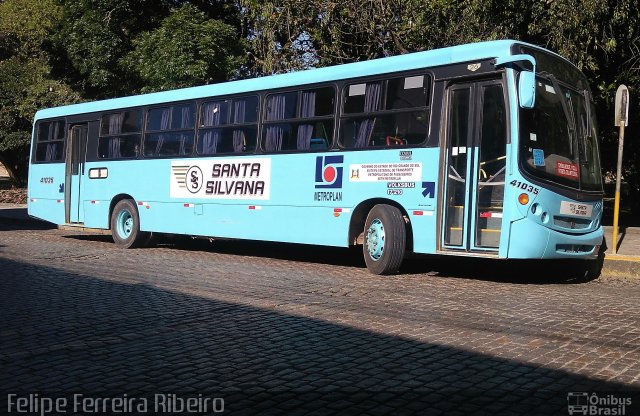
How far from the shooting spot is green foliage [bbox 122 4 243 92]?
19438 mm

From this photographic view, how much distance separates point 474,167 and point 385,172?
1.46m

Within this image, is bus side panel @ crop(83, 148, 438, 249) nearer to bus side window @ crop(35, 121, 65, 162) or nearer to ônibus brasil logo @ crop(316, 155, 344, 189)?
ônibus brasil logo @ crop(316, 155, 344, 189)

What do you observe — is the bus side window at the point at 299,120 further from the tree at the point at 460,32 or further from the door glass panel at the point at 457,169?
the tree at the point at 460,32

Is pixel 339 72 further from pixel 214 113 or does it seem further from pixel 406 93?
pixel 214 113

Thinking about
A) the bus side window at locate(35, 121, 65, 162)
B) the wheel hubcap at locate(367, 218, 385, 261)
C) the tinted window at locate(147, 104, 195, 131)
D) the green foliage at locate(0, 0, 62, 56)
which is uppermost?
the green foliage at locate(0, 0, 62, 56)

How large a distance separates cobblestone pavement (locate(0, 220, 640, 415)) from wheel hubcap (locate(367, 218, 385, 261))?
41 centimetres

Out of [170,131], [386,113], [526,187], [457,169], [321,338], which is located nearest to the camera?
[321,338]

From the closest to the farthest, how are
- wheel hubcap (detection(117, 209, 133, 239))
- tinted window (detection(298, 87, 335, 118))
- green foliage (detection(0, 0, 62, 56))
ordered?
1. tinted window (detection(298, 87, 335, 118))
2. wheel hubcap (detection(117, 209, 133, 239))
3. green foliage (detection(0, 0, 62, 56))

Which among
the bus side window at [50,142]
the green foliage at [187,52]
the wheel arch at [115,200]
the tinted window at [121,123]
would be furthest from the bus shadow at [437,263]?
the green foliage at [187,52]

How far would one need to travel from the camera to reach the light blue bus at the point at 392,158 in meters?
9.27

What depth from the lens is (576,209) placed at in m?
9.55

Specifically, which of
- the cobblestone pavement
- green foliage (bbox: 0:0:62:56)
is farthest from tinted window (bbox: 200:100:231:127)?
green foliage (bbox: 0:0:62:56)

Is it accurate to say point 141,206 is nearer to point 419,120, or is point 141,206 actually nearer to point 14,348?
point 419,120

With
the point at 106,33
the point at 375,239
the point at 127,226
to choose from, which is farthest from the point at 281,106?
the point at 106,33
